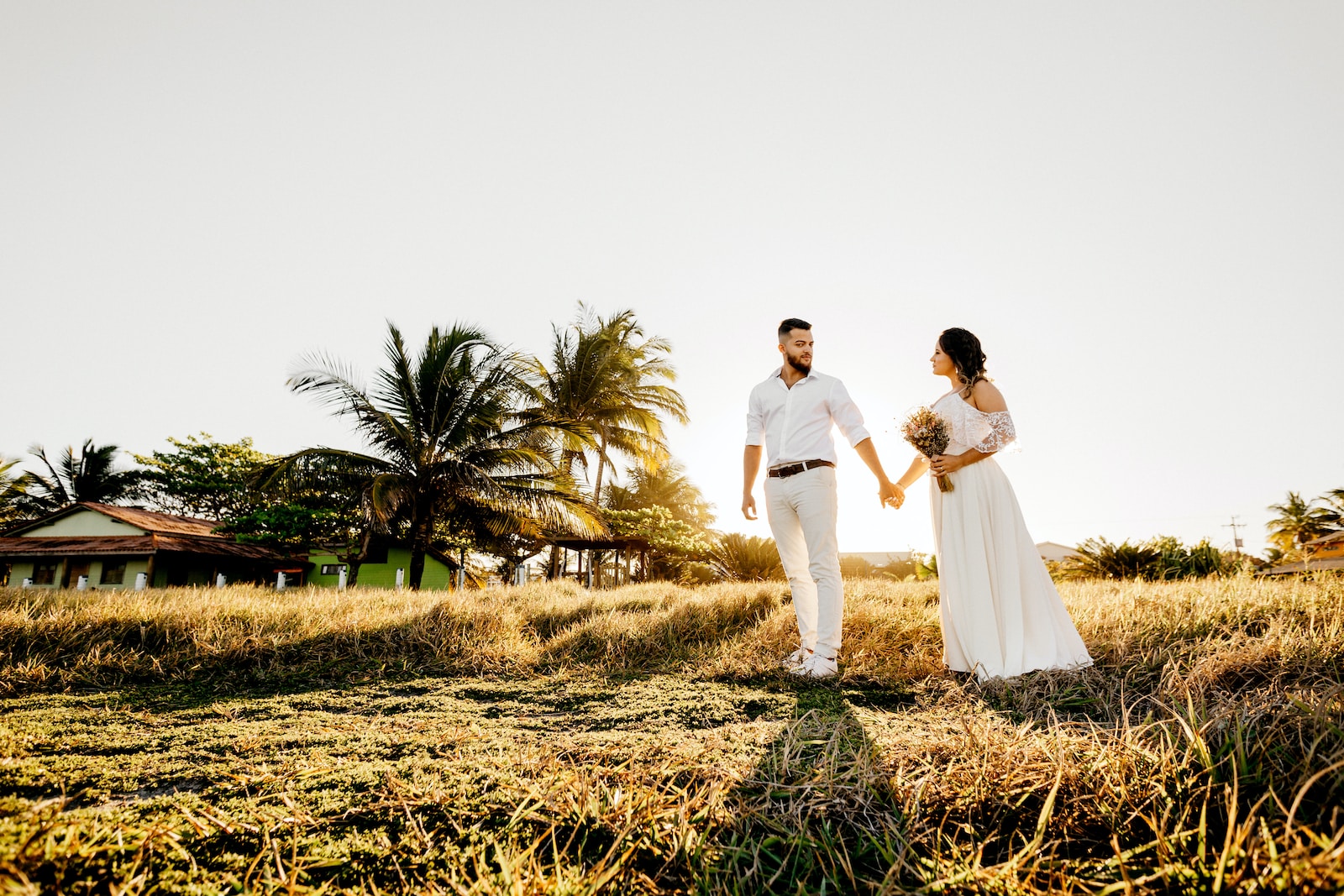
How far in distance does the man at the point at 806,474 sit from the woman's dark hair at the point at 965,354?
2.13 ft

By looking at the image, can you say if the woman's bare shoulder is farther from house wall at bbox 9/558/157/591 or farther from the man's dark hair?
house wall at bbox 9/558/157/591

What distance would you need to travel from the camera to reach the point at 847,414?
13.2 ft

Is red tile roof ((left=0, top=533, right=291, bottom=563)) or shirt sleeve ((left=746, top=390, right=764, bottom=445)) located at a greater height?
shirt sleeve ((left=746, top=390, right=764, bottom=445))

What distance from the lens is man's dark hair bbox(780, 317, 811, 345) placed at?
423cm

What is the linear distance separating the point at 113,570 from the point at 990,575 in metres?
27.8

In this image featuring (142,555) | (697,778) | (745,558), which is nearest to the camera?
(697,778)

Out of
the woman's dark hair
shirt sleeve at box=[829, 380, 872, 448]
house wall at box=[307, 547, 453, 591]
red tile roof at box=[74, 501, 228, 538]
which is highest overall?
the woman's dark hair

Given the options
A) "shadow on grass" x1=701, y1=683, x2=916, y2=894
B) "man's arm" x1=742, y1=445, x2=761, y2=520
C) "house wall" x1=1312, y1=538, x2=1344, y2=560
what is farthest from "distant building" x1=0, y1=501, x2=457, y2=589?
"house wall" x1=1312, y1=538, x2=1344, y2=560

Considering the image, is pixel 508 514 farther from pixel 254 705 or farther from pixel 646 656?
pixel 254 705

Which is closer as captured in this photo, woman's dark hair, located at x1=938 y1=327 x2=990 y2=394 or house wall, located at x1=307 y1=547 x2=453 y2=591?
woman's dark hair, located at x1=938 y1=327 x2=990 y2=394

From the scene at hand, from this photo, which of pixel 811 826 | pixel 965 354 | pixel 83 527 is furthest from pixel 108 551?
pixel 811 826

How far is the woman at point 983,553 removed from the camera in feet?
10.6

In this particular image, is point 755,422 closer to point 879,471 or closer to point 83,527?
point 879,471

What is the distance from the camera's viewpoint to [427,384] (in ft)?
46.1
